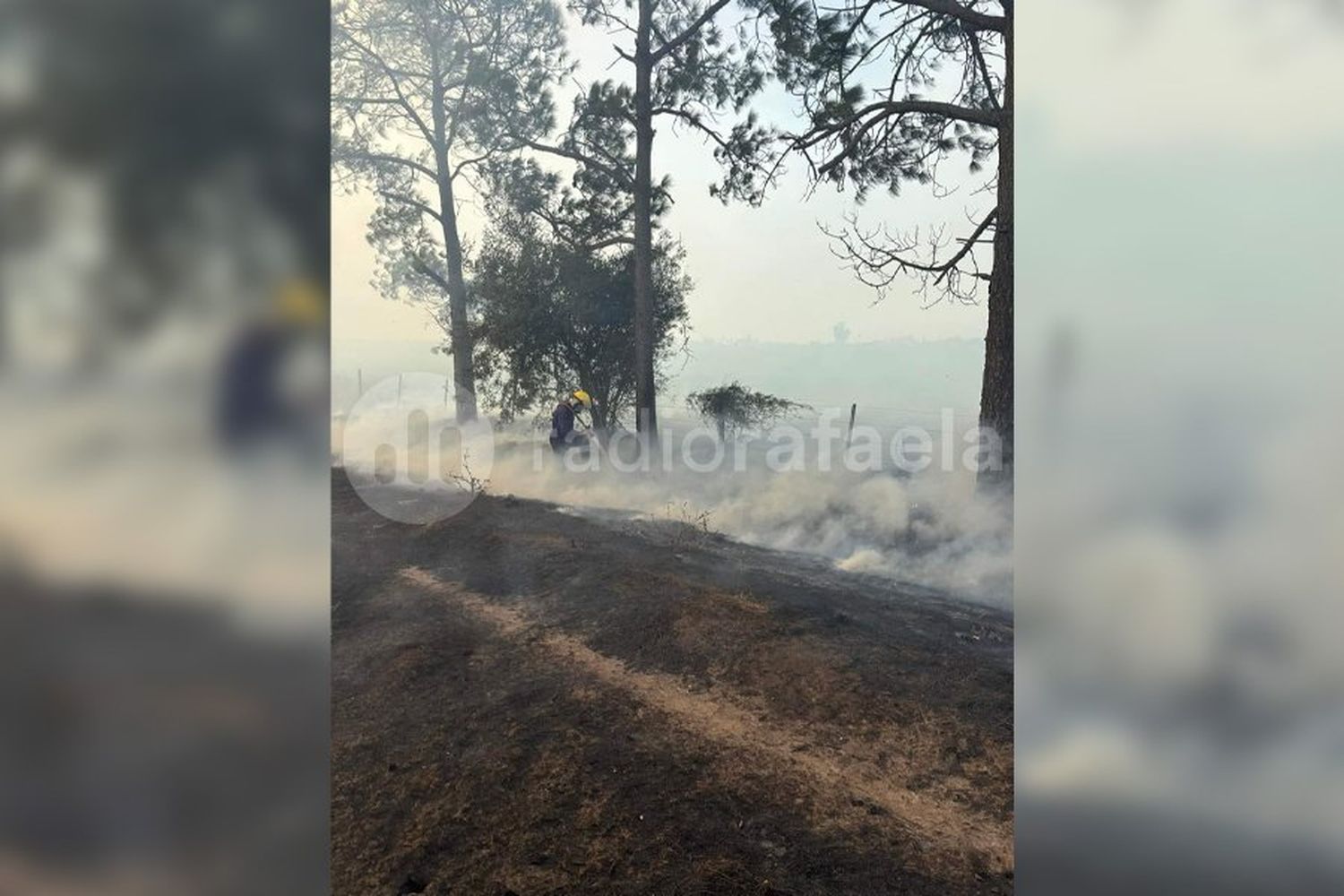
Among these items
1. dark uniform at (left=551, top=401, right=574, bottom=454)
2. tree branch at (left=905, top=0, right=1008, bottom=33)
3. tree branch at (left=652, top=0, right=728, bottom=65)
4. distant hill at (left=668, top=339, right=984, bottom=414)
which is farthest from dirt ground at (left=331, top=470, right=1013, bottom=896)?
tree branch at (left=905, top=0, right=1008, bottom=33)

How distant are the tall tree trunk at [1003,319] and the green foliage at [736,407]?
21.5 inches

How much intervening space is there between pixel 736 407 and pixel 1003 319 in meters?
0.82

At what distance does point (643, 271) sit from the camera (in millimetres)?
2600

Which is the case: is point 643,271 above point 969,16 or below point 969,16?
below

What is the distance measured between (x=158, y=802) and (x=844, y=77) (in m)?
2.89

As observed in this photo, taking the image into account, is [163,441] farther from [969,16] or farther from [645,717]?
[969,16]

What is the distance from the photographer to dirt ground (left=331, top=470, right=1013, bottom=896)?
227 cm

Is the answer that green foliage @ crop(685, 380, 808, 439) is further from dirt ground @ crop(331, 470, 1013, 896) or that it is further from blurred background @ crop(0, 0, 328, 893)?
blurred background @ crop(0, 0, 328, 893)

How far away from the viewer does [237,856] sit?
248 centimetres

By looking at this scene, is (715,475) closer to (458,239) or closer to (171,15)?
(458,239)

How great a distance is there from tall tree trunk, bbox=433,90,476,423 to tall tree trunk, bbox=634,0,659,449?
1.70 ft

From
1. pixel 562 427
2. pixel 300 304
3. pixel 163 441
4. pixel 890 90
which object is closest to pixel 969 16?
pixel 890 90

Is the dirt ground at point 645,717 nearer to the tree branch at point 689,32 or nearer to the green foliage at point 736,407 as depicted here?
the green foliage at point 736,407

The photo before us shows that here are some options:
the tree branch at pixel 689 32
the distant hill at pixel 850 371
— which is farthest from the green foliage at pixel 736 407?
the tree branch at pixel 689 32
